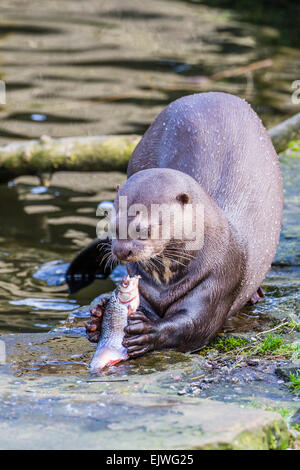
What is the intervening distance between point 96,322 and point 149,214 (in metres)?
0.52

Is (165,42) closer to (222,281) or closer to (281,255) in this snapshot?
(281,255)

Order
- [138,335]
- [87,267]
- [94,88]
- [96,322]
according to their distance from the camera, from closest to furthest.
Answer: [138,335] → [96,322] → [87,267] → [94,88]

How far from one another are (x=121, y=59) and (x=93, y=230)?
531 cm

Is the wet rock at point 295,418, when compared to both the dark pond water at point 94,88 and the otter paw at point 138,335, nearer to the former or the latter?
the otter paw at point 138,335

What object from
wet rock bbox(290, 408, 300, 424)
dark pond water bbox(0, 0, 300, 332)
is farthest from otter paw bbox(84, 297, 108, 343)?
wet rock bbox(290, 408, 300, 424)

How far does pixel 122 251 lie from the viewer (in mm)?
3109

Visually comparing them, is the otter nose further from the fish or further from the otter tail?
the otter tail

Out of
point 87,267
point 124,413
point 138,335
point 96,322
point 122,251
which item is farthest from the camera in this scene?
point 87,267

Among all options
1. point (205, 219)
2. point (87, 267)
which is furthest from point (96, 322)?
point (87, 267)

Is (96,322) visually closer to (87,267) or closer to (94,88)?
(87,267)

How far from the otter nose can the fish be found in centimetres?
15

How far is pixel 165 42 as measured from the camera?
12320 mm

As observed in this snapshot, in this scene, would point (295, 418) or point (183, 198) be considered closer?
point (295, 418)

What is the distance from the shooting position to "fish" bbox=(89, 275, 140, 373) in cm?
324
